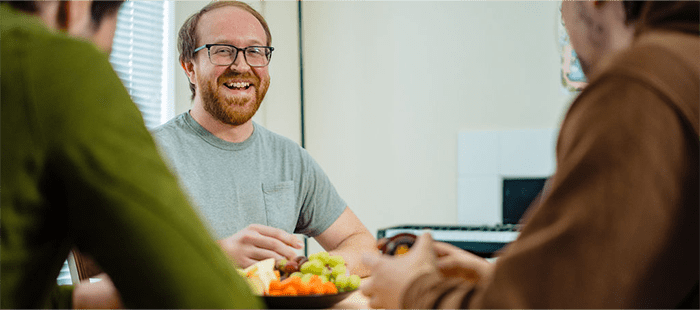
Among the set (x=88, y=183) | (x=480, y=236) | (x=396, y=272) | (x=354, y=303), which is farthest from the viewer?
(x=480, y=236)

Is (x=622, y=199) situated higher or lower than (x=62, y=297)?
higher

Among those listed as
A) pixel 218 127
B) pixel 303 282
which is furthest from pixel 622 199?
pixel 218 127

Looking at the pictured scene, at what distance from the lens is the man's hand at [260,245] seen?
1436 mm

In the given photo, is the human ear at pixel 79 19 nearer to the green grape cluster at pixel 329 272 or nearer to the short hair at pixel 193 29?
the green grape cluster at pixel 329 272

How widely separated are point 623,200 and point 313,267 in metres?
0.79

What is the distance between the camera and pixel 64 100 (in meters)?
0.39

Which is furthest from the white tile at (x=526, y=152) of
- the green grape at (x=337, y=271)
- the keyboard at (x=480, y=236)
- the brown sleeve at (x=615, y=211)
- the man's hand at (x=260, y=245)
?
the brown sleeve at (x=615, y=211)

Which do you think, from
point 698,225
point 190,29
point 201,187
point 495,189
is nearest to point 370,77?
point 495,189

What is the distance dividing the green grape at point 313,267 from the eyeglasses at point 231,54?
93 centimetres

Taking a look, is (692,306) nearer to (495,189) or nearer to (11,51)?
(11,51)

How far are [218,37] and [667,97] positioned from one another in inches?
63.1

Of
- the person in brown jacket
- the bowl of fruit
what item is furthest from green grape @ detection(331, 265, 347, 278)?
the person in brown jacket

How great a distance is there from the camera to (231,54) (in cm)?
195

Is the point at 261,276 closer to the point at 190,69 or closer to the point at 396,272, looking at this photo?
the point at 396,272
